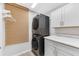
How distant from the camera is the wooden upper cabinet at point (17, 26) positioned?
3.87 feet

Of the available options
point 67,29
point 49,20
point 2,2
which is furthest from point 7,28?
point 67,29

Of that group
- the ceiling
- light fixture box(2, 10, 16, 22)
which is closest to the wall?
the ceiling

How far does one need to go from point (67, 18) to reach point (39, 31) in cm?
54

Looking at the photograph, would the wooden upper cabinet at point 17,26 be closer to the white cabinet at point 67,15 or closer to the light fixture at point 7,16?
the light fixture at point 7,16

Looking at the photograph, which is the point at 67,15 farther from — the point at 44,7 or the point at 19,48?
the point at 19,48

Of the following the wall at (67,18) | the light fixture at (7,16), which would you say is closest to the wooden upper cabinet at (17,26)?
the light fixture at (7,16)

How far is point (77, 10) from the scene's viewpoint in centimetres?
146

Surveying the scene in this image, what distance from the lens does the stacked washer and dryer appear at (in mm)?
1389

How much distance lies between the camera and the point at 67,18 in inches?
64.2

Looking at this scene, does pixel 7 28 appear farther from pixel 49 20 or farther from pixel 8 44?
pixel 49 20

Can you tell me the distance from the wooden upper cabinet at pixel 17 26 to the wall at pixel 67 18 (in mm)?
412

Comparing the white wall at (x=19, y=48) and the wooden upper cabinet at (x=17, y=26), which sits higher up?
the wooden upper cabinet at (x=17, y=26)

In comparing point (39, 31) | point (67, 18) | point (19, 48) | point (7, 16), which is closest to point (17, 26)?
point (7, 16)

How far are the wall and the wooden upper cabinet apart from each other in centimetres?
41
